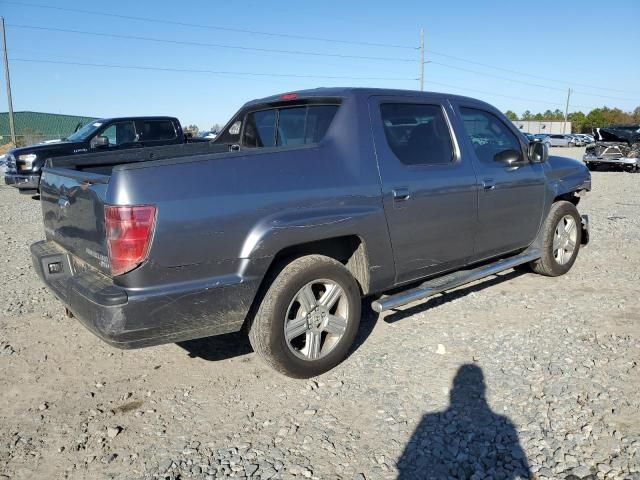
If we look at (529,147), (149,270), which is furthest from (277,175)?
(529,147)

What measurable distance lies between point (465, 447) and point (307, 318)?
1238 millimetres

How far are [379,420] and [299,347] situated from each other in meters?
0.77

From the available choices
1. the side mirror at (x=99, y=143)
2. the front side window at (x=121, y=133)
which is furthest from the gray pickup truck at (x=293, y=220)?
the front side window at (x=121, y=133)

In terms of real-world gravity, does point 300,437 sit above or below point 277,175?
below

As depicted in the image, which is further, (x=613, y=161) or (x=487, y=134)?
(x=613, y=161)

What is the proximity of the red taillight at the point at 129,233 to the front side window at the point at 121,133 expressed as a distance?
32.4 feet

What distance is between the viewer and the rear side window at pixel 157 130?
1220cm

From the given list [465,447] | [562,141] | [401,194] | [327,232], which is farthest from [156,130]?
[562,141]

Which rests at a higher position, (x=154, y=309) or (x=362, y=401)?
(x=154, y=309)

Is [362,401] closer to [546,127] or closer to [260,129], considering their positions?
[260,129]

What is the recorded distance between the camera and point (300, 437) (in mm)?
2912

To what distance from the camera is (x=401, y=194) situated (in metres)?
3.75

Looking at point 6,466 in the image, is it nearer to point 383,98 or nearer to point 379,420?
point 379,420

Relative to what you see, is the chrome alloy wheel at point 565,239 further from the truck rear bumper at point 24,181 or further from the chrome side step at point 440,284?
the truck rear bumper at point 24,181
